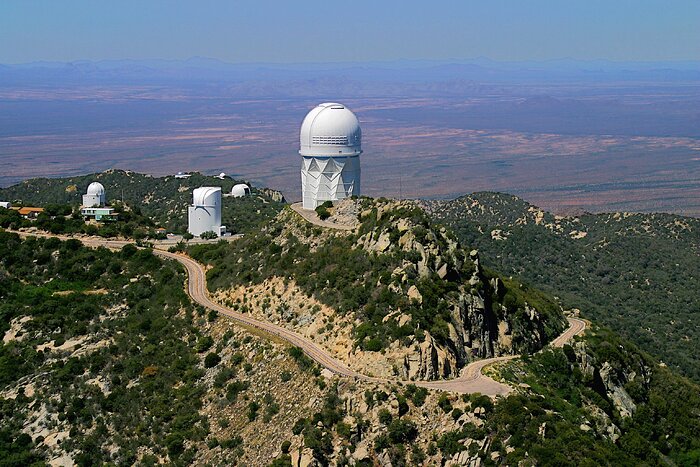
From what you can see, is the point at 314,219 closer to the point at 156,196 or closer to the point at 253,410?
the point at 253,410

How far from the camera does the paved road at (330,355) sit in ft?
120

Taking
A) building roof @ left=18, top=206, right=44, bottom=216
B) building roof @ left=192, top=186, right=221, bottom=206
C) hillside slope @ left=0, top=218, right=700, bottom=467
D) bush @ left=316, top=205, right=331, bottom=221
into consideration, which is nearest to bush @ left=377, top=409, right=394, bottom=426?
hillside slope @ left=0, top=218, right=700, bottom=467

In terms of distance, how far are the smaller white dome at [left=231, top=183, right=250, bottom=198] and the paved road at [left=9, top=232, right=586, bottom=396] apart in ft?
121

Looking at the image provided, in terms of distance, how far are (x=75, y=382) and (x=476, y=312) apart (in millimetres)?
19254

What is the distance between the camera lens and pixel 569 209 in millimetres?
171750

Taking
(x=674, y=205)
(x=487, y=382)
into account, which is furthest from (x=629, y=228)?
(x=674, y=205)

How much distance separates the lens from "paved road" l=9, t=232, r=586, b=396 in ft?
120

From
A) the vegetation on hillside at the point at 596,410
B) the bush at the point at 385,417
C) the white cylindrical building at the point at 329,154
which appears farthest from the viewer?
the white cylindrical building at the point at 329,154

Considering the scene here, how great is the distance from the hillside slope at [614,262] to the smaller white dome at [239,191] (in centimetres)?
2132

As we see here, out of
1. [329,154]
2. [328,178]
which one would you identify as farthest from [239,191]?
[329,154]

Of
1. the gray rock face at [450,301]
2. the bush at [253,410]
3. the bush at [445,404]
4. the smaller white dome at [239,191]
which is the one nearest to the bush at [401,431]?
the bush at [445,404]

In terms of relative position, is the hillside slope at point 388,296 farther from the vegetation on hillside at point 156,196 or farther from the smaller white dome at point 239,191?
the smaller white dome at point 239,191

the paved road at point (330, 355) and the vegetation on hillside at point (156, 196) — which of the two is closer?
the paved road at point (330, 355)

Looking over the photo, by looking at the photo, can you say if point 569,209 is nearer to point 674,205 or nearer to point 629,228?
point 674,205
